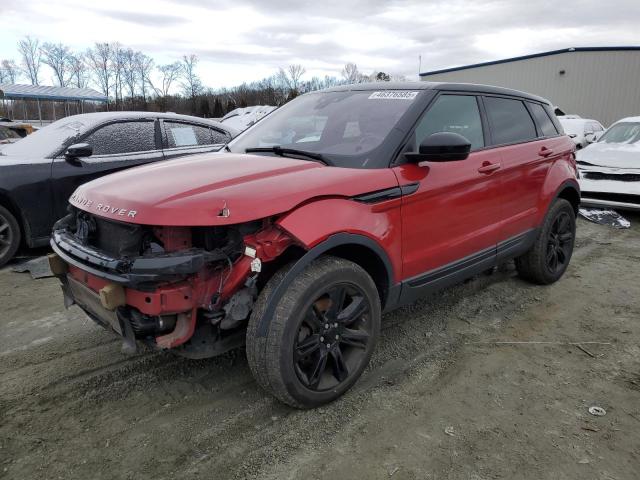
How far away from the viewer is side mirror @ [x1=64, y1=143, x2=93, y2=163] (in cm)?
489

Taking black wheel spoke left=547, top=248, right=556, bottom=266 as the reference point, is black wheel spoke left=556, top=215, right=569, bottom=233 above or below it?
above

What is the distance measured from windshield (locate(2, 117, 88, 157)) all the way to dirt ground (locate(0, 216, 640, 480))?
221 centimetres

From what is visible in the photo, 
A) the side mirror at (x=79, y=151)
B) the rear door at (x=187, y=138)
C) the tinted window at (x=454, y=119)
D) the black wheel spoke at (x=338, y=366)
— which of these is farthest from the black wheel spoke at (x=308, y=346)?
the rear door at (x=187, y=138)

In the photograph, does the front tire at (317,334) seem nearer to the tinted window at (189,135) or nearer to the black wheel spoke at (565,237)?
the black wheel spoke at (565,237)

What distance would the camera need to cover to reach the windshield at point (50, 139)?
5344mm

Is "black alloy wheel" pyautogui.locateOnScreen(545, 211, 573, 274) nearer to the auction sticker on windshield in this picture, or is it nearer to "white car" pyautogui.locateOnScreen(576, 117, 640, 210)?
the auction sticker on windshield

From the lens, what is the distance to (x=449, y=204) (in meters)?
3.16

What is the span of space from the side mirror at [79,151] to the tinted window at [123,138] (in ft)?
1.40

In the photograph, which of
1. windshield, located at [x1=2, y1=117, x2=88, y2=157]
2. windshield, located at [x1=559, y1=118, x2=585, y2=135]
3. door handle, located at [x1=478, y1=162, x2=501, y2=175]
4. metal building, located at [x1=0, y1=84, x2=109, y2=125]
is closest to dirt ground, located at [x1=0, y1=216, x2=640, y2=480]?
door handle, located at [x1=478, y1=162, x2=501, y2=175]

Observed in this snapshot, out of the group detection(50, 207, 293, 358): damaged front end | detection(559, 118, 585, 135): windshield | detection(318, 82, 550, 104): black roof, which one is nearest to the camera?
detection(50, 207, 293, 358): damaged front end

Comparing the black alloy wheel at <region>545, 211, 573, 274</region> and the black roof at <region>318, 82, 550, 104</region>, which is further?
the black alloy wheel at <region>545, 211, 573, 274</region>

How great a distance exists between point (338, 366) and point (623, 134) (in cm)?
884

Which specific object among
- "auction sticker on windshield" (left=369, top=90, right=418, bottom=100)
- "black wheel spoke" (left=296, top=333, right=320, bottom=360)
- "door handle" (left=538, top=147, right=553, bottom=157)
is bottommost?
"black wheel spoke" (left=296, top=333, right=320, bottom=360)

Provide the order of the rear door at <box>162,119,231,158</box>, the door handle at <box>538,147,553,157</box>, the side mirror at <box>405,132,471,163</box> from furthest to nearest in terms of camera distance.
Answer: the rear door at <box>162,119,231,158</box>
the door handle at <box>538,147,553,157</box>
the side mirror at <box>405,132,471,163</box>
